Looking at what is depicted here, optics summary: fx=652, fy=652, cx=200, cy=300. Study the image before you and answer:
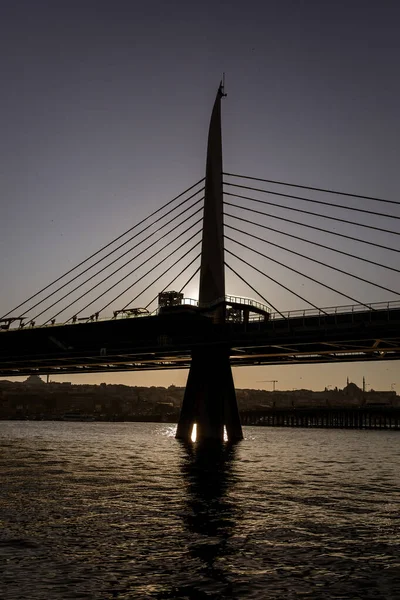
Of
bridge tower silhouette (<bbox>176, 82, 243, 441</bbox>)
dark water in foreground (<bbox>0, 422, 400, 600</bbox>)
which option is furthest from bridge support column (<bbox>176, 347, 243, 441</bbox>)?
dark water in foreground (<bbox>0, 422, 400, 600</bbox>)

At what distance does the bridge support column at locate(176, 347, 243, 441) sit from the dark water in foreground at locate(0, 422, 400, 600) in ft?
106

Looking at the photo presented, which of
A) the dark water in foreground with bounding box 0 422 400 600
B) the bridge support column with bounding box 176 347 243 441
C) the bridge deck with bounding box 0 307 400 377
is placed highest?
the bridge deck with bounding box 0 307 400 377

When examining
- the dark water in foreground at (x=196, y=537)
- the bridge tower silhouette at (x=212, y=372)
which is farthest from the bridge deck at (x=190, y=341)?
the dark water in foreground at (x=196, y=537)

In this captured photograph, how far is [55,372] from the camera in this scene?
106 m

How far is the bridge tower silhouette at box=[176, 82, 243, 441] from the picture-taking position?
68312mm

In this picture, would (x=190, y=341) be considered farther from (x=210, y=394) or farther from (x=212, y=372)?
(x=210, y=394)

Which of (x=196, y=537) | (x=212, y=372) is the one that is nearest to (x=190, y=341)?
(x=212, y=372)

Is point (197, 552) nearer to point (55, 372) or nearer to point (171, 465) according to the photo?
point (171, 465)

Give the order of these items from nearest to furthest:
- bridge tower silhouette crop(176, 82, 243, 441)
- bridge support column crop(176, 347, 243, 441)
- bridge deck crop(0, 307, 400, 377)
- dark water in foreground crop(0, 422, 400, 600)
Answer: dark water in foreground crop(0, 422, 400, 600) → bridge deck crop(0, 307, 400, 377) → bridge support column crop(176, 347, 243, 441) → bridge tower silhouette crop(176, 82, 243, 441)

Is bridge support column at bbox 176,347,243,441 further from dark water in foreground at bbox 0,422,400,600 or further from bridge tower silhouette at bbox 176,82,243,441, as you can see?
dark water in foreground at bbox 0,422,400,600

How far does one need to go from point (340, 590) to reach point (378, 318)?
47.4 m

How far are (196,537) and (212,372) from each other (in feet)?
166

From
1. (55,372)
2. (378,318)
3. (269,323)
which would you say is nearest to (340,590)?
(378,318)

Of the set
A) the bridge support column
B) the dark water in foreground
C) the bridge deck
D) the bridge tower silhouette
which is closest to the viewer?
the dark water in foreground
